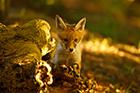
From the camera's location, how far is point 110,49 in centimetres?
1333

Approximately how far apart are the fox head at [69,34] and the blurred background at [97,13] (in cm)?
658

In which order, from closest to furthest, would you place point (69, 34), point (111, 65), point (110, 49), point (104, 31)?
point (69, 34)
point (111, 65)
point (110, 49)
point (104, 31)

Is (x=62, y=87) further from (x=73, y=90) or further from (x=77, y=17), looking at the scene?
(x=77, y=17)

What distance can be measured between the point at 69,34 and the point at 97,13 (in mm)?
11750

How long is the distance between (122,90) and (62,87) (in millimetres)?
3091

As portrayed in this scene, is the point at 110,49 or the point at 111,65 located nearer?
the point at 111,65

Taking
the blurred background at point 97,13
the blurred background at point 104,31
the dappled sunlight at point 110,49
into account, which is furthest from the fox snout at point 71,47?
the blurred background at point 97,13

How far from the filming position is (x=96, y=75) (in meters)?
9.85

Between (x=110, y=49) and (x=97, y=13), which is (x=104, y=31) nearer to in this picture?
(x=97, y=13)

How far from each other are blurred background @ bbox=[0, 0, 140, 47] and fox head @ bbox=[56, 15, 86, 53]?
21.6 feet

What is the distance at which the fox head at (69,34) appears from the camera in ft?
24.6

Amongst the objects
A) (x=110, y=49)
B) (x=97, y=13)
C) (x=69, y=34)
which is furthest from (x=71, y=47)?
(x=97, y=13)

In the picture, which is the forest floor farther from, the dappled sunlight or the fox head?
the fox head

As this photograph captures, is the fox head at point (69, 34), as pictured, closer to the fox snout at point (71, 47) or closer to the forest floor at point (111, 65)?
the fox snout at point (71, 47)
